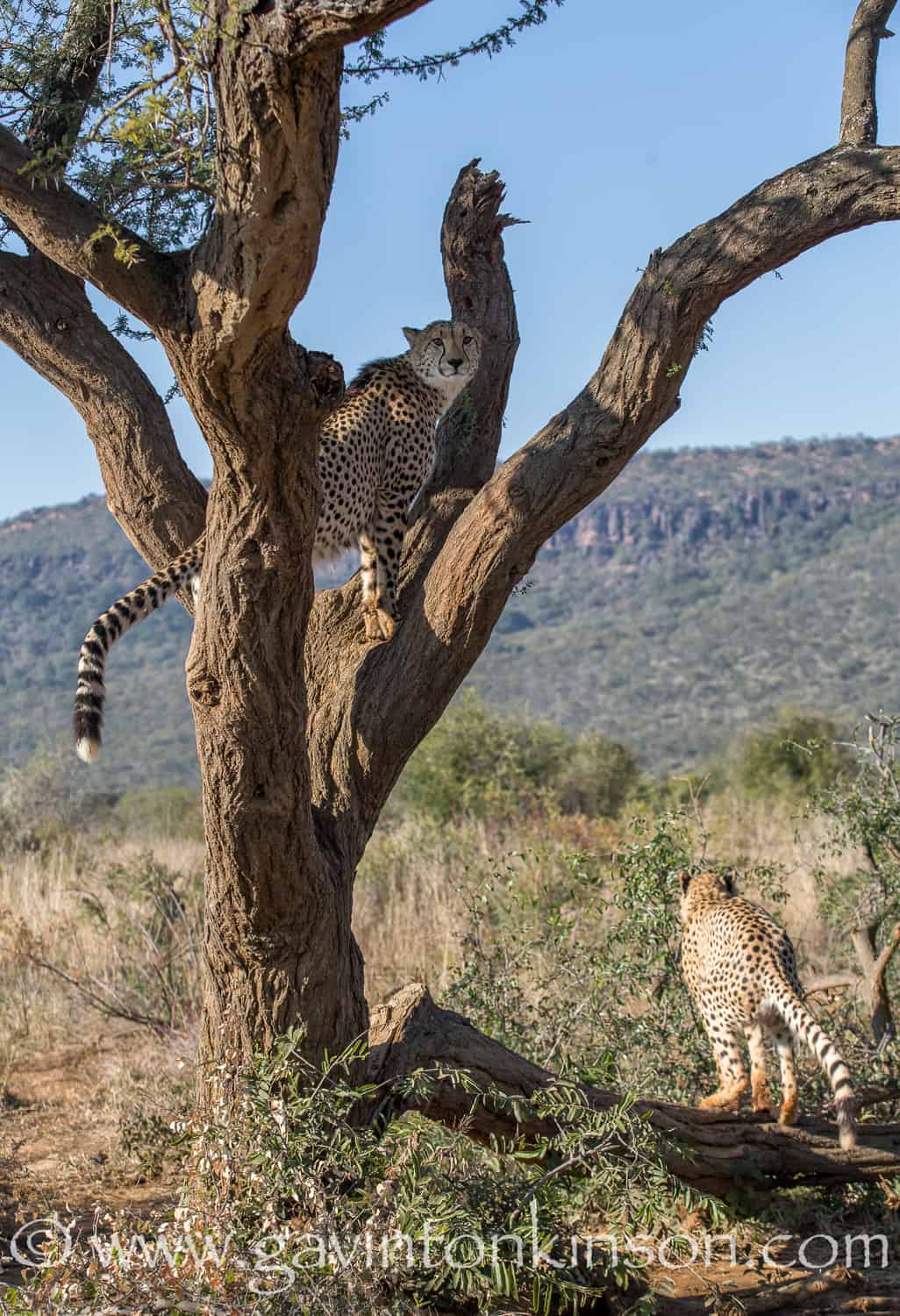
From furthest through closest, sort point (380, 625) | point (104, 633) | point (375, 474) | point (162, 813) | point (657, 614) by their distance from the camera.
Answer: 1. point (657, 614)
2. point (162, 813)
3. point (375, 474)
4. point (380, 625)
5. point (104, 633)

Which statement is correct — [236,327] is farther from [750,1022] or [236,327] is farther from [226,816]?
[750,1022]

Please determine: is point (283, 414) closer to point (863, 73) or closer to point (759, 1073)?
point (863, 73)

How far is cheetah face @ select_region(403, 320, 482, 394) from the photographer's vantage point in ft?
18.5

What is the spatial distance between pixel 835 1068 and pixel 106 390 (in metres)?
3.08

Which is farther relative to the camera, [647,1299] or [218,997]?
[218,997]

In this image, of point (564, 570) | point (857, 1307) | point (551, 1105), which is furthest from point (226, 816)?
point (564, 570)

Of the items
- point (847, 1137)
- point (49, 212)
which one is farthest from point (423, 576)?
point (847, 1137)

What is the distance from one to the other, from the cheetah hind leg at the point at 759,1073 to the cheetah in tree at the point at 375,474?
78.9 inches

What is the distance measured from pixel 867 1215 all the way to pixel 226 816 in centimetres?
282

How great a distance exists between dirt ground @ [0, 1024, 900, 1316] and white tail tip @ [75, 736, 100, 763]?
1136 mm

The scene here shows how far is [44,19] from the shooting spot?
182 inches

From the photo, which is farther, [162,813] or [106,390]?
[162,813]

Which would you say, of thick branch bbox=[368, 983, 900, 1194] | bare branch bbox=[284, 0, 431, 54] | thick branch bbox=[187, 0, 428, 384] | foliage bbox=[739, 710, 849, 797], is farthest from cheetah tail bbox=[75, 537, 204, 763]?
foliage bbox=[739, 710, 849, 797]

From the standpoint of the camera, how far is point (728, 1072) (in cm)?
498
